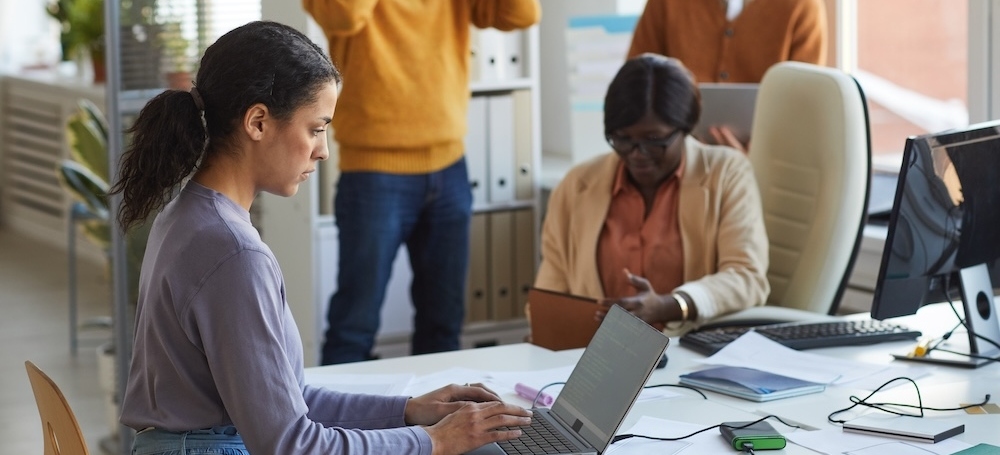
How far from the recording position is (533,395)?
2018 mm

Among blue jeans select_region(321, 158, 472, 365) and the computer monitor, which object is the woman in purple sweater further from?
blue jeans select_region(321, 158, 472, 365)

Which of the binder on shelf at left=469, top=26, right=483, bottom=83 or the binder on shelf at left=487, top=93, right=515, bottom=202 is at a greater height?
the binder on shelf at left=469, top=26, right=483, bottom=83

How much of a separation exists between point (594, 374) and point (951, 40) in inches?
99.3

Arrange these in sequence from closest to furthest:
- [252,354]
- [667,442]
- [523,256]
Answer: [252,354], [667,442], [523,256]

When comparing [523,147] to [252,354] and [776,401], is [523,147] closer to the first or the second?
[776,401]

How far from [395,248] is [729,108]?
38.2 inches

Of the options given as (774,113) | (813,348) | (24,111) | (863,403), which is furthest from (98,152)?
(24,111)

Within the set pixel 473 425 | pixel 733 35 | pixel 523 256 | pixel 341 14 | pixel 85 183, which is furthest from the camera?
pixel 523 256

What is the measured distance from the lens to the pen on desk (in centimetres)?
199

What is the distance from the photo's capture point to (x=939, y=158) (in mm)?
2074

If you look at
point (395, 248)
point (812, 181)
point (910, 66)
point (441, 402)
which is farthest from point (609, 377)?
point (910, 66)

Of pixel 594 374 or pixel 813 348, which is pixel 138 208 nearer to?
pixel 594 374

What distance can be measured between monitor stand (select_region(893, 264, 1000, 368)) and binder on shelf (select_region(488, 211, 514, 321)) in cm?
214

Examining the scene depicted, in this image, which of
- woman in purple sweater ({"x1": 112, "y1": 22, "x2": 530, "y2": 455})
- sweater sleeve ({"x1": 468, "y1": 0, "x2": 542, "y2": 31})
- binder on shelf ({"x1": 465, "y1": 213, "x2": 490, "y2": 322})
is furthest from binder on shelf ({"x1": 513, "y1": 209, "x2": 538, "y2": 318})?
woman in purple sweater ({"x1": 112, "y1": 22, "x2": 530, "y2": 455})
